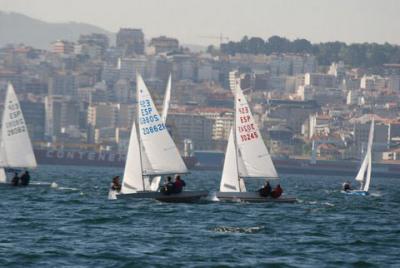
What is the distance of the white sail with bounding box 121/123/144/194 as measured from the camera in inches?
2205

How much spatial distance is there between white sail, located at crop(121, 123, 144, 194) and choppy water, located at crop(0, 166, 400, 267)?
0.86m

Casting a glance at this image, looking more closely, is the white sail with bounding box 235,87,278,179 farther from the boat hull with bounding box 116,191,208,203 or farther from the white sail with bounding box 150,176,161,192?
the white sail with bounding box 150,176,161,192

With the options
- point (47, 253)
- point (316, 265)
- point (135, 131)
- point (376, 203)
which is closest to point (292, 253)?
point (316, 265)

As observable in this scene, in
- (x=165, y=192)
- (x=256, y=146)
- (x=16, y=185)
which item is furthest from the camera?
(x=16, y=185)

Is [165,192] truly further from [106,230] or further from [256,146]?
[106,230]

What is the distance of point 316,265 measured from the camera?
36.0 metres

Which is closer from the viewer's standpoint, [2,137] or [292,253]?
[292,253]

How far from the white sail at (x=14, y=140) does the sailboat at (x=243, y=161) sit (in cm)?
1285

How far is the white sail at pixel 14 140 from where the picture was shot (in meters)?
68.0

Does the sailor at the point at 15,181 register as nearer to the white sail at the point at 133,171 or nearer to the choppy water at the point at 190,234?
the choppy water at the point at 190,234

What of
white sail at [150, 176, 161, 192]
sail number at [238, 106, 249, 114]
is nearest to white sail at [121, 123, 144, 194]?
white sail at [150, 176, 161, 192]

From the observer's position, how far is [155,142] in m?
57.2

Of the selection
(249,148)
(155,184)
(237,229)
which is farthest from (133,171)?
(237,229)

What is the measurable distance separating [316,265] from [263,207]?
61.7 feet
